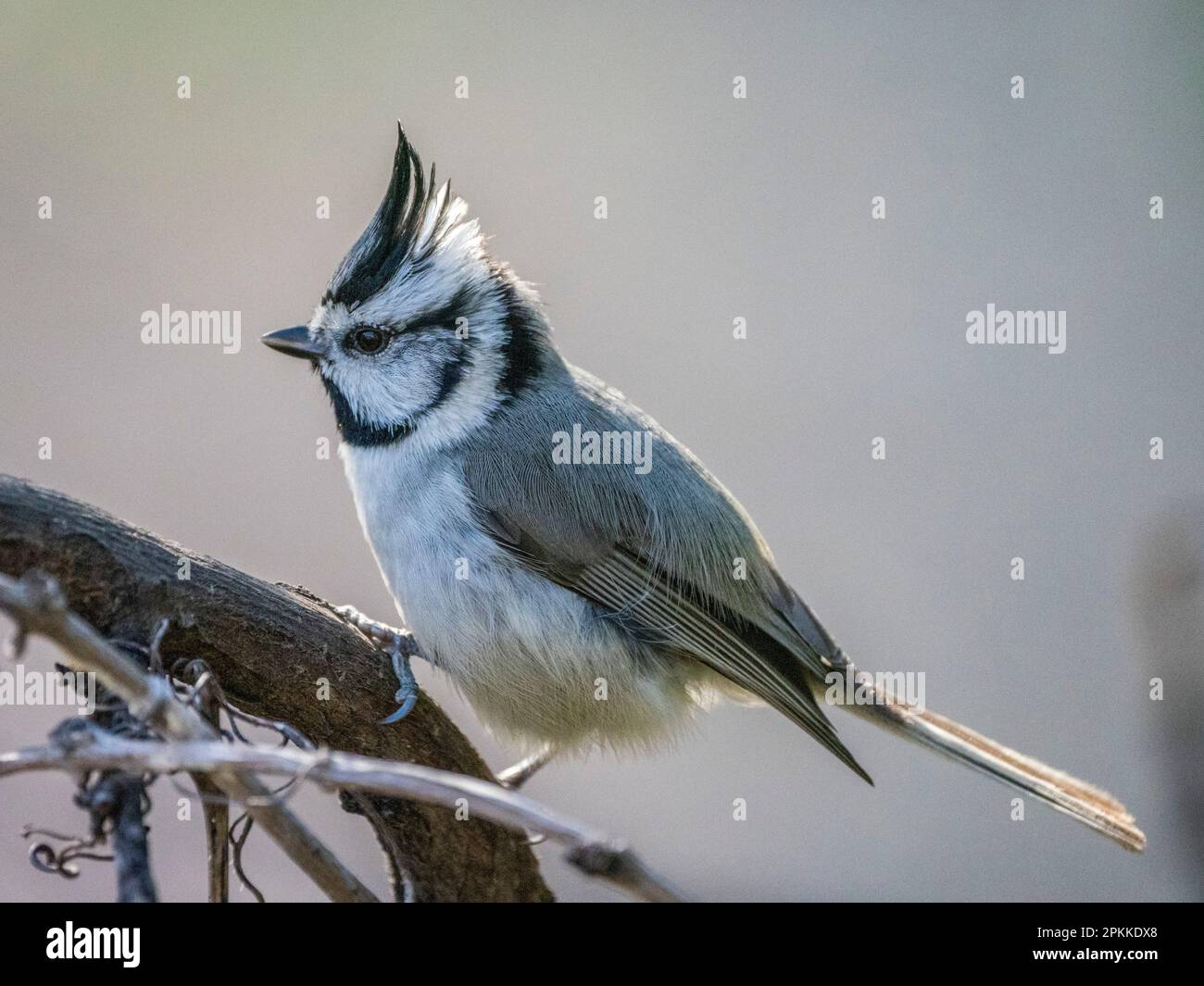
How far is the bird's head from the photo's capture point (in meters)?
2.68

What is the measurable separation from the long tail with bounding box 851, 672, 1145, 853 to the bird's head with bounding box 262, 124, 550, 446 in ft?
3.65

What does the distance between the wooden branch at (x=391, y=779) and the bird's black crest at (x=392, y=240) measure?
1.58 metres

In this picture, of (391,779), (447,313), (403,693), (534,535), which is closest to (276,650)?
(403,693)

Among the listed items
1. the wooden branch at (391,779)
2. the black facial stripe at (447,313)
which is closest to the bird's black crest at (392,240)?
the black facial stripe at (447,313)

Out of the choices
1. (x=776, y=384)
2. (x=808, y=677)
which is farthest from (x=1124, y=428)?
(x=808, y=677)

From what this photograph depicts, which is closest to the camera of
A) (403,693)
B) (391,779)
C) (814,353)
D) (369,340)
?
(391,779)

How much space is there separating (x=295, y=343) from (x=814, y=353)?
7.93ft

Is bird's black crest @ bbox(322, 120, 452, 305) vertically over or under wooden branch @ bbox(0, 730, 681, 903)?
over

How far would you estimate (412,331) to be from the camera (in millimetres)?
2703

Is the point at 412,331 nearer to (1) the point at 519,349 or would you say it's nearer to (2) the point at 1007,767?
(1) the point at 519,349

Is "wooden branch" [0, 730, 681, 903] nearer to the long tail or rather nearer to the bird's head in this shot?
the bird's head

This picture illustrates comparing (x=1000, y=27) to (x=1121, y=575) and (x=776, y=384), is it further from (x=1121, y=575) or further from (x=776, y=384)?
(x=1121, y=575)

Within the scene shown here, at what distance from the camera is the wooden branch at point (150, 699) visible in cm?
122

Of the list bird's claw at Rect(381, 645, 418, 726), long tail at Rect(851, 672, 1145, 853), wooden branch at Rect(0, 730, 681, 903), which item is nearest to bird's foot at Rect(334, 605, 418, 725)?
bird's claw at Rect(381, 645, 418, 726)
